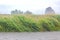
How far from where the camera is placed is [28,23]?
850 cm

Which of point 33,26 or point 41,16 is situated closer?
point 33,26

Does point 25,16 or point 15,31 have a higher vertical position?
point 25,16

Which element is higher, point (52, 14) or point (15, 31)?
point (52, 14)

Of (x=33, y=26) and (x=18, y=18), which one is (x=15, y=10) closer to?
(x=18, y=18)

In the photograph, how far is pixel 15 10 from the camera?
8.83 meters

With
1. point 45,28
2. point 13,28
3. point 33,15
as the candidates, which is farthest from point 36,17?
point 13,28

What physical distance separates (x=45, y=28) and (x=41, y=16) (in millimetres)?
729

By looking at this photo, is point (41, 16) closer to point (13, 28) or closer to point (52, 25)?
point (52, 25)

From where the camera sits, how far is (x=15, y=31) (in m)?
8.17

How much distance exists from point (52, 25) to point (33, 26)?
850mm

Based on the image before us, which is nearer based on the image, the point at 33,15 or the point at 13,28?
the point at 13,28

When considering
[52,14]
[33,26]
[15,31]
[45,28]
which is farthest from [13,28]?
[52,14]

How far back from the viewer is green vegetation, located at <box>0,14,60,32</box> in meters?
8.20

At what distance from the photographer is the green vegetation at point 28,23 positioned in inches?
323
